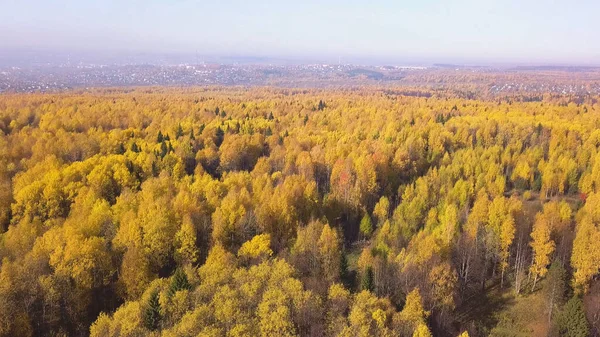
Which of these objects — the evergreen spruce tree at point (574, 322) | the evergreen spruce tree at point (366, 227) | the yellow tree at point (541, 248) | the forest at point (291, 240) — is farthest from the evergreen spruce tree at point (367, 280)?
the evergreen spruce tree at point (366, 227)

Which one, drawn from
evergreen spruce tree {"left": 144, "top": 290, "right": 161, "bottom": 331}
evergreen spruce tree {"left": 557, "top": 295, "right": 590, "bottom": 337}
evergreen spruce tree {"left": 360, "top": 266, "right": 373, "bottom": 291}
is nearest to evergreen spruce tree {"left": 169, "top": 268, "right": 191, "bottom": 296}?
evergreen spruce tree {"left": 144, "top": 290, "right": 161, "bottom": 331}

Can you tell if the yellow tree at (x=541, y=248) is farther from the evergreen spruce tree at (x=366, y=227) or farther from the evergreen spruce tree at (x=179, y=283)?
the evergreen spruce tree at (x=179, y=283)

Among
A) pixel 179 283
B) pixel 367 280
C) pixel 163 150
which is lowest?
pixel 367 280

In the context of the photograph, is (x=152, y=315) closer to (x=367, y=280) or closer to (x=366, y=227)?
(x=367, y=280)

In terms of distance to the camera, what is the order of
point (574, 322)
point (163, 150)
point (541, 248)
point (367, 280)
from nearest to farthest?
point (574, 322) → point (367, 280) → point (541, 248) → point (163, 150)

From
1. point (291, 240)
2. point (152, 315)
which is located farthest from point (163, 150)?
point (152, 315)

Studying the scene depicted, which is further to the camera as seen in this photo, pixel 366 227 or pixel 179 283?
pixel 366 227

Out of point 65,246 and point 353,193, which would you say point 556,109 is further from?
point 65,246

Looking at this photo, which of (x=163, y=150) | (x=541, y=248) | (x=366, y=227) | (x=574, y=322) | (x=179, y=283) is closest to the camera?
(x=179, y=283)

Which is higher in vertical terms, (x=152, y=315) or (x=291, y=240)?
(x=152, y=315)
